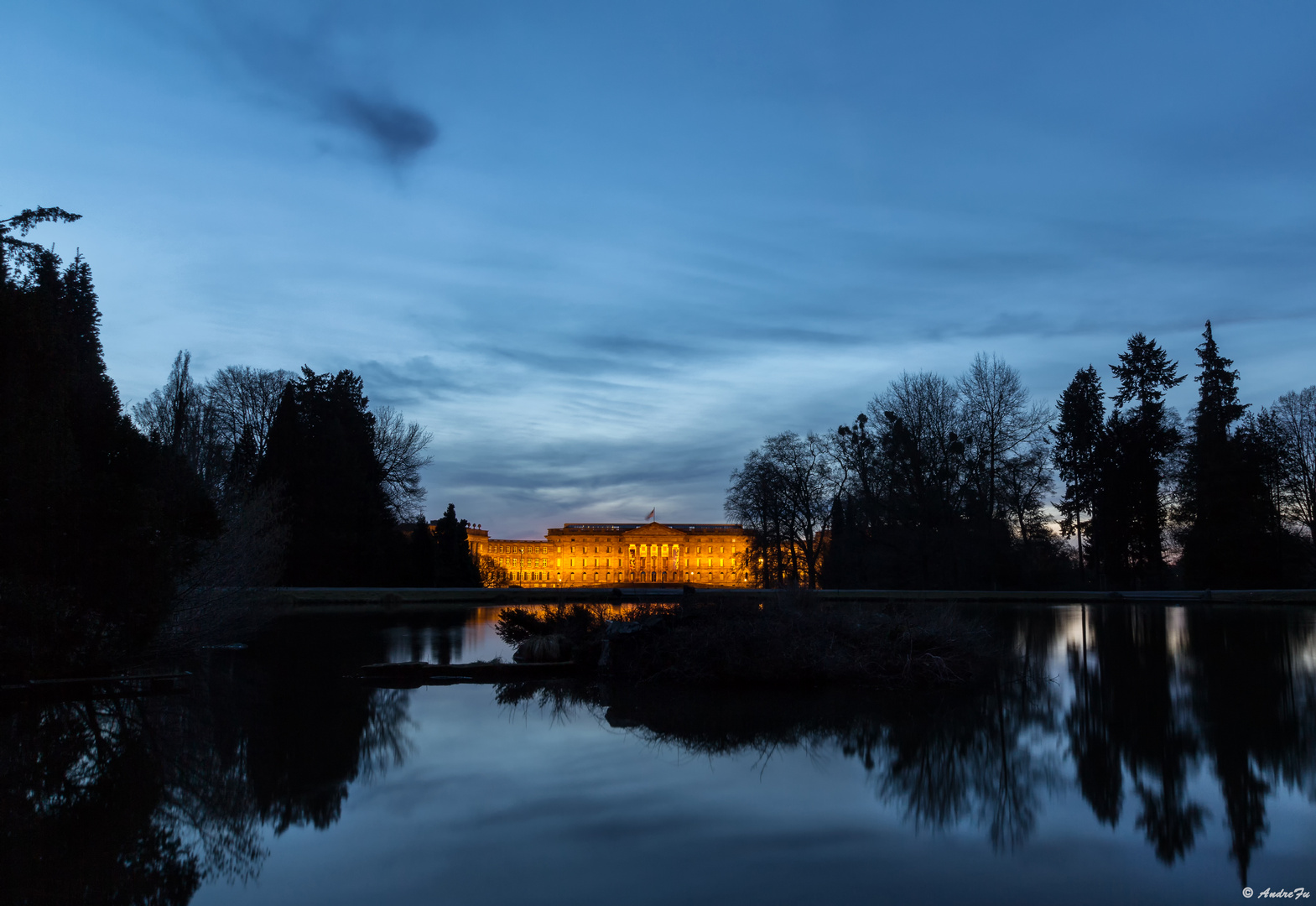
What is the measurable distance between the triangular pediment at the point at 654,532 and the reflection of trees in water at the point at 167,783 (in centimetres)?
12426

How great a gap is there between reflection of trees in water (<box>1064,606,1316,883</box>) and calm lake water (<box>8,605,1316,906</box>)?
0.14 ft

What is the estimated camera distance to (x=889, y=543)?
42.3m

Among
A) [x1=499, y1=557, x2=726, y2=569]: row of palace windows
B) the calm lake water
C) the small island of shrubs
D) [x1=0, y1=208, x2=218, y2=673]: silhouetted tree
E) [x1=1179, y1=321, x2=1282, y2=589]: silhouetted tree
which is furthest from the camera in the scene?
[x1=499, y1=557, x2=726, y2=569]: row of palace windows

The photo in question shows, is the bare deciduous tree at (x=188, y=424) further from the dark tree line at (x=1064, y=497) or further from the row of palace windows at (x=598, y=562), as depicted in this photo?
the row of palace windows at (x=598, y=562)

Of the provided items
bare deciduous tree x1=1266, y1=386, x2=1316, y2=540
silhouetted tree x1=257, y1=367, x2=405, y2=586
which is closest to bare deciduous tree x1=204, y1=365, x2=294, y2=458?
silhouetted tree x1=257, y1=367, x2=405, y2=586

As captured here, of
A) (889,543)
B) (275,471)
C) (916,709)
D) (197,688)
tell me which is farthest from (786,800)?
(275,471)

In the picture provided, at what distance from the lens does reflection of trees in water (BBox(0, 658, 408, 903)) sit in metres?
5.27

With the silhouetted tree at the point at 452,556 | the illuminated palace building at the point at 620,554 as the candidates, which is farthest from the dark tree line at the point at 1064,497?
the illuminated palace building at the point at 620,554

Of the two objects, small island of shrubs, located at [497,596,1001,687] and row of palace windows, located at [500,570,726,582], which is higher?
small island of shrubs, located at [497,596,1001,687]

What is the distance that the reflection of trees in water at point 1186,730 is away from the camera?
20.9 ft

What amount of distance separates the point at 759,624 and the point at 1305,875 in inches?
334

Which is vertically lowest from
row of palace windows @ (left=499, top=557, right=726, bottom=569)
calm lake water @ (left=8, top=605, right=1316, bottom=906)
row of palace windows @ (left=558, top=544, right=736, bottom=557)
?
row of palace windows @ (left=499, top=557, right=726, bottom=569)

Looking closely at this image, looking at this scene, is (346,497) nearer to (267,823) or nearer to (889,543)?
(889,543)

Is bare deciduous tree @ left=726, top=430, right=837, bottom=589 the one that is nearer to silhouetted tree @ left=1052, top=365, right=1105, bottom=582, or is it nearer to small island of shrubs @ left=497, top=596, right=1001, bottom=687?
silhouetted tree @ left=1052, top=365, right=1105, bottom=582
